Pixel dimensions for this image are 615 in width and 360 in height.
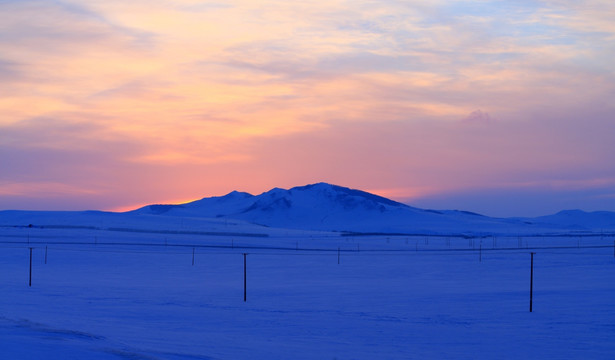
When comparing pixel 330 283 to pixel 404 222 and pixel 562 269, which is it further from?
pixel 404 222

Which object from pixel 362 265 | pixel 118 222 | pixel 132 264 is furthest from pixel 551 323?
pixel 118 222

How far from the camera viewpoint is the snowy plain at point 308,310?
1620 centimetres

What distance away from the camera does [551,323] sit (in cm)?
2102

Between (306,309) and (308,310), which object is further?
(306,309)

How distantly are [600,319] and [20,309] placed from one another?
58.7 feet

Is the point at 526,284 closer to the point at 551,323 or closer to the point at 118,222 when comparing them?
the point at 551,323

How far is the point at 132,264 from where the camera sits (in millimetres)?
48219

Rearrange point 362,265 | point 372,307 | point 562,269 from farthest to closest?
point 362,265 < point 562,269 < point 372,307

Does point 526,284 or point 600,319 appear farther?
point 526,284

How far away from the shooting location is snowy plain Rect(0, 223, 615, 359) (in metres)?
16.2

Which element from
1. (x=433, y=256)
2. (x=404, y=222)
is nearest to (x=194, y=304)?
(x=433, y=256)

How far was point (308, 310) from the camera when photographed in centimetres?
2423

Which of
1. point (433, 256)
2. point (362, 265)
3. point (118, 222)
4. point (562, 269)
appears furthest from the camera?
point (118, 222)

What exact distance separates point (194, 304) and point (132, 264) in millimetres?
23800
